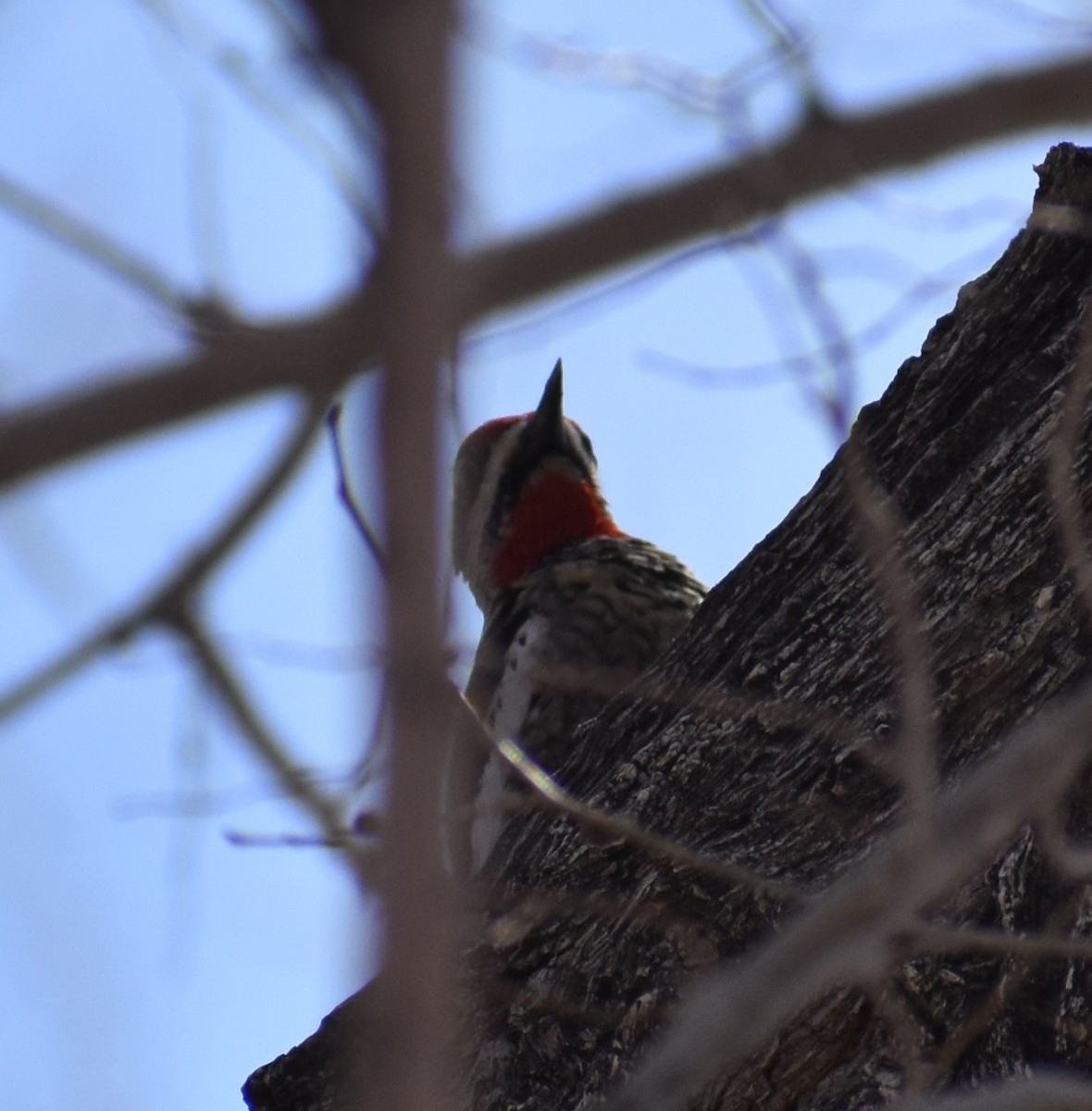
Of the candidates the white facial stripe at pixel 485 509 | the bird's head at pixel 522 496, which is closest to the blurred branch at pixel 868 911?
the bird's head at pixel 522 496

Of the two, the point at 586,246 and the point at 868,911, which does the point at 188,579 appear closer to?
the point at 586,246

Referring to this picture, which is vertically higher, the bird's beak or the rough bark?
the bird's beak

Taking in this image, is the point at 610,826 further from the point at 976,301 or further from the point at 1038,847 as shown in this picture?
the point at 976,301

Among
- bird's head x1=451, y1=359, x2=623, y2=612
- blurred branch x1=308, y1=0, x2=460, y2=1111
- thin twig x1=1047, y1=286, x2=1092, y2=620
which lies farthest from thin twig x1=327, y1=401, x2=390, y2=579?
bird's head x1=451, y1=359, x2=623, y2=612

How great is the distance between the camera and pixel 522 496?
5.45 metres

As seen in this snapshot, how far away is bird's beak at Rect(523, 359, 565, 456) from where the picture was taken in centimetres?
555

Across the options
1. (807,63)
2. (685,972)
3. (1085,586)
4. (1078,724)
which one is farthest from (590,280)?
(1078,724)

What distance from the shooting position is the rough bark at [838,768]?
9.04 feet

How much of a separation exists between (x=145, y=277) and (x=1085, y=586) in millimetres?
1790

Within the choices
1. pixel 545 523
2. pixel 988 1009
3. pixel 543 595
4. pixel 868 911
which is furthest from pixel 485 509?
pixel 868 911

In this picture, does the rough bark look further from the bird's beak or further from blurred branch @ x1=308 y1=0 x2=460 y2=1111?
the bird's beak

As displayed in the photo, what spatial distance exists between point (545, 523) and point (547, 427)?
1.22 ft

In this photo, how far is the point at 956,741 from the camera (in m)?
3.02

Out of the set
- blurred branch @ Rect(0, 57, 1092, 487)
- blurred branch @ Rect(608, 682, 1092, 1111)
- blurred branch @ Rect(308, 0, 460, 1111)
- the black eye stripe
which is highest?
the black eye stripe
